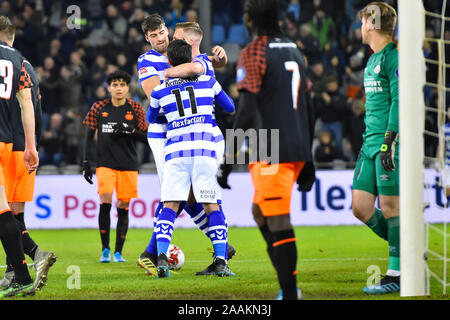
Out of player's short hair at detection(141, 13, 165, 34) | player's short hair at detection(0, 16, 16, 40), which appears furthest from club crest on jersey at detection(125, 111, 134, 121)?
player's short hair at detection(0, 16, 16, 40)

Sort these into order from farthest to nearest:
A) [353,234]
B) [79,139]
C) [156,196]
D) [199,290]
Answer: [79,139] < [156,196] < [353,234] < [199,290]

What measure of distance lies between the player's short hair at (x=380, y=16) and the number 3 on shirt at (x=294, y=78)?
4.32ft

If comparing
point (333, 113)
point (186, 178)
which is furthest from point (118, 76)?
point (333, 113)

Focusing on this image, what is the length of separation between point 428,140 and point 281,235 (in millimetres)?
9022

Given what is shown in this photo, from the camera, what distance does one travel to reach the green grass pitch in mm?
5520

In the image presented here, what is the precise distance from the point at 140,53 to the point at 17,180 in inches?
353

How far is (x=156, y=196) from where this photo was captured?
12875 mm

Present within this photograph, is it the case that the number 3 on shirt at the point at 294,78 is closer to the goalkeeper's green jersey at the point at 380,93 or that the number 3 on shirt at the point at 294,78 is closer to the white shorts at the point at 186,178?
the goalkeeper's green jersey at the point at 380,93

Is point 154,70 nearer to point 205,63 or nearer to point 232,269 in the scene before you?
point 205,63

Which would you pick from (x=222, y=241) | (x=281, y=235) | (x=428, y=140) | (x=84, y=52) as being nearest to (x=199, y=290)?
(x=222, y=241)

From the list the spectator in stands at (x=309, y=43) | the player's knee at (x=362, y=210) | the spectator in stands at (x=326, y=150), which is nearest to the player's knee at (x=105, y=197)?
the player's knee at (x=362, y=210)

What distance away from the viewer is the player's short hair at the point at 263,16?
4.58 m

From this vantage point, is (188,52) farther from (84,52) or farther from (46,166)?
(84,52)

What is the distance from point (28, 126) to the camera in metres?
5.51
